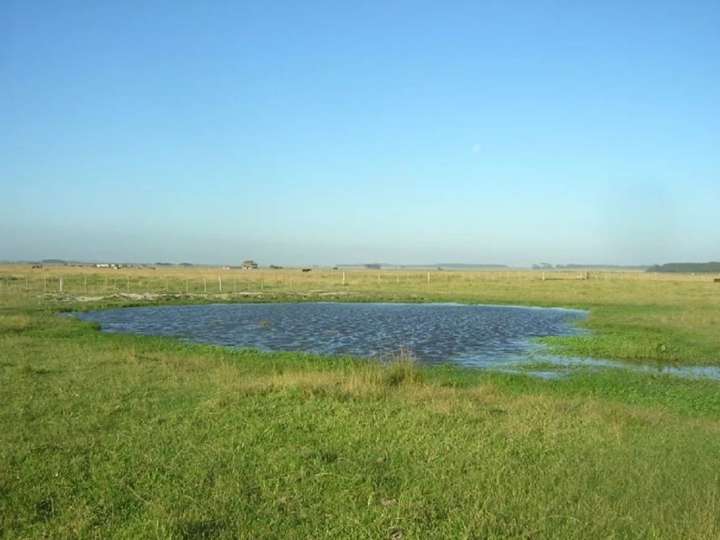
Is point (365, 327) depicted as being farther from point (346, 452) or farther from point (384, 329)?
point (346, 452)

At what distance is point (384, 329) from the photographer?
3612cm

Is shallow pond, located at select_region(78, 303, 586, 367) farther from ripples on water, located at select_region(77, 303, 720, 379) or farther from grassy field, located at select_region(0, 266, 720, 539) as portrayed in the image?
grassy field, located at select_region(0, 266, 720, 539)

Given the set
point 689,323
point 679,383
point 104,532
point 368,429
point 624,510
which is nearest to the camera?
point 104,532

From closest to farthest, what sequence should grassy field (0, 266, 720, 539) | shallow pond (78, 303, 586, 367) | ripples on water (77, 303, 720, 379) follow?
→ grassy field (0, 266, 720, 539) → ripples on water (77, 303, 720, 379) → shallow pond (78, 303, 586, 367)

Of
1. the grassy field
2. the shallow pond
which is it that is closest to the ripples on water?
the shallow pond

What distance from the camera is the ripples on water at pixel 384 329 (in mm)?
25688

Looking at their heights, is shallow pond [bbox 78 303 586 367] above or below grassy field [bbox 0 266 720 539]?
below

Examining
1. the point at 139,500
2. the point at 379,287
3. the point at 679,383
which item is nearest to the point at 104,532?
the point at 139,500

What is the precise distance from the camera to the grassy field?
24.4ft

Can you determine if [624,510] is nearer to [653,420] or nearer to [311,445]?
[311,445]

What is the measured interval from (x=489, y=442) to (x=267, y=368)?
10.7m

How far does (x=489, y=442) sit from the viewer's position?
35.9 ft

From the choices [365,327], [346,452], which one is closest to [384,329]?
[365,327]

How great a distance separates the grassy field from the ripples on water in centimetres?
511
